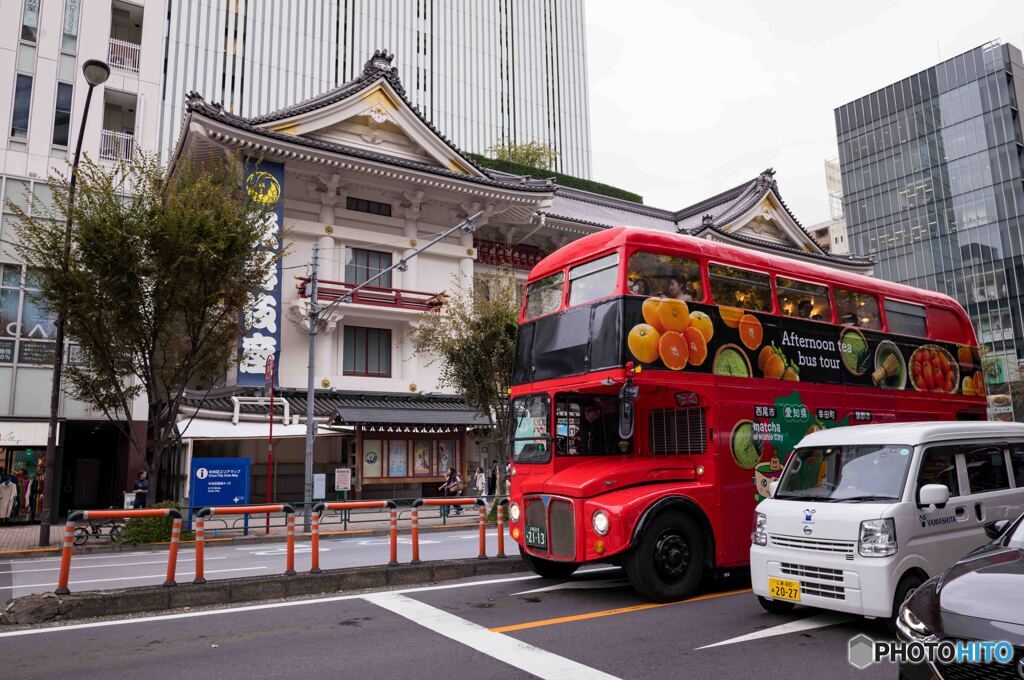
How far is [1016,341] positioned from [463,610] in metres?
75.1

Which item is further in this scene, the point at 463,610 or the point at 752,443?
the point at 752,443

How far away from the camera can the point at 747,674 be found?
18.3ft

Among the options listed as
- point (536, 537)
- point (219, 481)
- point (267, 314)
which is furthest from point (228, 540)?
point (536, 537)

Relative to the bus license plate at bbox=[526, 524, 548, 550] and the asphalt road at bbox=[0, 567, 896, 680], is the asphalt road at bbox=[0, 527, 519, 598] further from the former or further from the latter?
the asphalt road at bbox=[0, 567, 896, 680]

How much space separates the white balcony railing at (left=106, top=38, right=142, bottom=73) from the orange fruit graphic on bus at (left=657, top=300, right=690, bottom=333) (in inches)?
1030

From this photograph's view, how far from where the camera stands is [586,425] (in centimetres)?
974

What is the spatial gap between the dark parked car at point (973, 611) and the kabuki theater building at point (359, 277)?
18.8m

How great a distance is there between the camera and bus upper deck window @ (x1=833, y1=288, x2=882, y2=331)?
36.9ft

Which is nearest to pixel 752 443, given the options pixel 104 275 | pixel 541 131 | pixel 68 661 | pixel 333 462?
pixel 68 661

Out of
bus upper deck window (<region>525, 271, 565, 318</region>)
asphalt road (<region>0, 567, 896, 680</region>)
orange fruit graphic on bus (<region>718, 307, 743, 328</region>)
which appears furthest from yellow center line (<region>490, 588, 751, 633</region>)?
bus upper deck window (<region>525, 271, 565, 318</region>)

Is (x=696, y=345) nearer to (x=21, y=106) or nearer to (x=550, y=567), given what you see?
(x=550, y=567)

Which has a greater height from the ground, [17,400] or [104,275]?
[104,275]

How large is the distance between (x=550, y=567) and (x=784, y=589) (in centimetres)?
388

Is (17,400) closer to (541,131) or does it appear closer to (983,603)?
(983,603)
